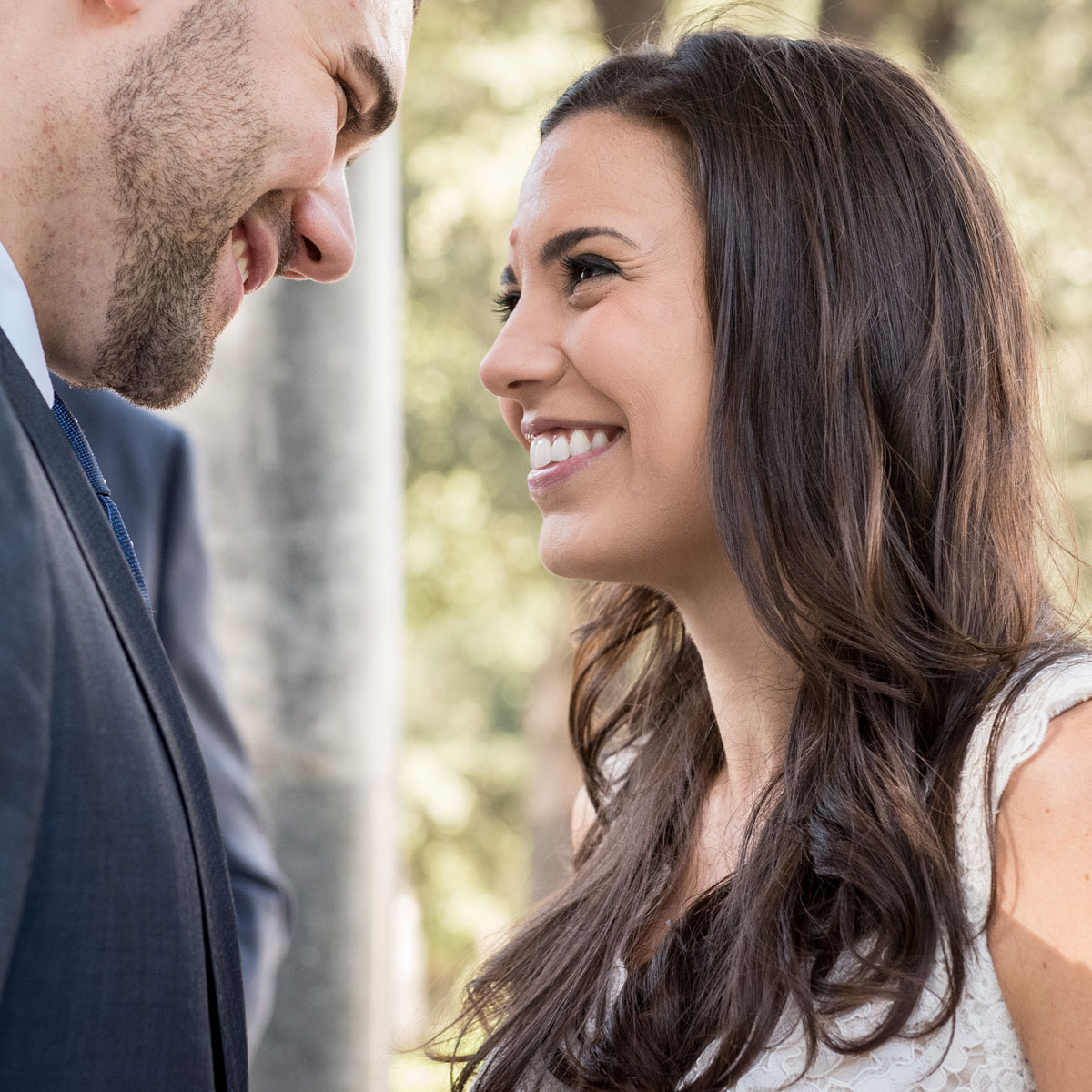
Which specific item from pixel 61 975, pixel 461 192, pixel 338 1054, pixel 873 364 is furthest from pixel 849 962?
pixel 461 192

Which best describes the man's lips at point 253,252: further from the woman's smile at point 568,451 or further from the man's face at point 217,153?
the woman's smile at point 568,451

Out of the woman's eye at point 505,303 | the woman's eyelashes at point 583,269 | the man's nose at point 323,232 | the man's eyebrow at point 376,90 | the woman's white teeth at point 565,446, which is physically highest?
the man's eyebrow at point 376,90

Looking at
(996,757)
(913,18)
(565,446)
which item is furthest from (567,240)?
(913,18)

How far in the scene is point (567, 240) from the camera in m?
2.24

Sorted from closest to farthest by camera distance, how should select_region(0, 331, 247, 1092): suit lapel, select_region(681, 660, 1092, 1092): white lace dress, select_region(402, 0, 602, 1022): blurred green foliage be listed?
select_region(0, 331, 247, 1092): suit lapel, select_region(681, 660, 1092, 1092): white lace dress, select_region(402, 0, 602, 1022): blurred green foliage

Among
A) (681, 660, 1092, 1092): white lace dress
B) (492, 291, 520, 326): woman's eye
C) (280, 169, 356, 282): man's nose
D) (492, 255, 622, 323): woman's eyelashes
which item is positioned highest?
(280, 169, 356, 282): man's nose

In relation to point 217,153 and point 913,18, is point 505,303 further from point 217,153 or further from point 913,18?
point 913,18

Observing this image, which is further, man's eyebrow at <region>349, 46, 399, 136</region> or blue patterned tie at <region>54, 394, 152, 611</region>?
man's eyebrow at <region>349, 46, 399, 136</region>

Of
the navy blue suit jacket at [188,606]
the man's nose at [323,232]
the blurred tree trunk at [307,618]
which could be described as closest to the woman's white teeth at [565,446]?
the man's nose at [323,232]

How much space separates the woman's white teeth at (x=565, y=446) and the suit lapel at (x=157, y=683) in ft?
2.88

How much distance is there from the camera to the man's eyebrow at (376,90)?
2.18m

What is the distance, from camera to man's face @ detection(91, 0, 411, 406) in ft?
6.18

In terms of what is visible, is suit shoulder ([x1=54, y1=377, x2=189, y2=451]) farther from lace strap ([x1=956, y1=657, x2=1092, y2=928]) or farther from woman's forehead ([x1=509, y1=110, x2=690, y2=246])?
lace strap ([x1=956, y1=657, x2=1092, y2=928])

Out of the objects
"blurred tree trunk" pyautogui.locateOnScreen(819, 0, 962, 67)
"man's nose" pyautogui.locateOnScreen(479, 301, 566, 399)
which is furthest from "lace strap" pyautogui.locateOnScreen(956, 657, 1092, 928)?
"blurred tree trunk" pyautogui.locateOnScreen(819, 0, 962, 67)
